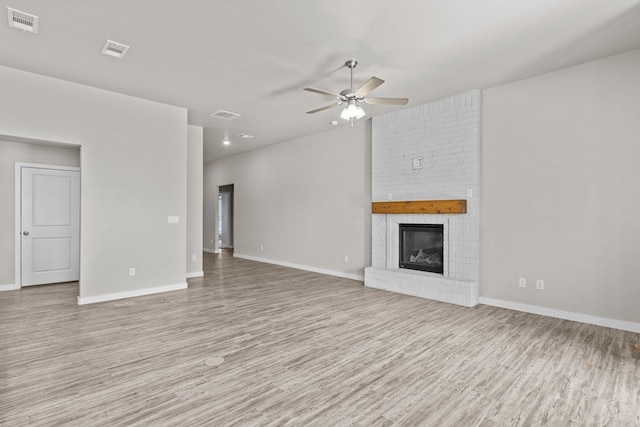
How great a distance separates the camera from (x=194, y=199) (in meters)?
6.78

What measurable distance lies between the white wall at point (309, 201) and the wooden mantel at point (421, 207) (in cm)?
55

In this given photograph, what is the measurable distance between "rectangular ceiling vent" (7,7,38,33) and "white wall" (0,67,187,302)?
1.37 metres

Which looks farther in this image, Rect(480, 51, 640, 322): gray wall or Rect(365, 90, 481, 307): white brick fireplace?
Rect(365, 90, 481, 307): white brick fireplace

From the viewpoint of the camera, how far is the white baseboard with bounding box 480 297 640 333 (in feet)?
11.9

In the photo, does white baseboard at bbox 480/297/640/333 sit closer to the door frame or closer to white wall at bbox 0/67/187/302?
white wall at bbox 0/67/187/302

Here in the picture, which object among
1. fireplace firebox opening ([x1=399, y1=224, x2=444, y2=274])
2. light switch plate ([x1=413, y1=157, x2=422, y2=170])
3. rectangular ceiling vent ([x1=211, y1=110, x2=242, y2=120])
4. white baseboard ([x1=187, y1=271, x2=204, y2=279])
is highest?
rectangular ceiling vent ([x1=211, y1=110, x2=242, y2=120])

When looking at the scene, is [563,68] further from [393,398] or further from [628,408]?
[393,398]

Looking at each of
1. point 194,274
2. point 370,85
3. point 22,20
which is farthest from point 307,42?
point 194,274

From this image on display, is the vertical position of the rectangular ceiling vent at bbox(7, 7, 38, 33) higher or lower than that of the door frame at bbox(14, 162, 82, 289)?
higher

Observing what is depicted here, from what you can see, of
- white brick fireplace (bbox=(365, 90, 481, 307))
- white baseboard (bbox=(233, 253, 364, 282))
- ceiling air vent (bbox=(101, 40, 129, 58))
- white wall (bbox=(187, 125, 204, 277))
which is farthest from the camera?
white wall (bbox=(187, 125, 204, 277))

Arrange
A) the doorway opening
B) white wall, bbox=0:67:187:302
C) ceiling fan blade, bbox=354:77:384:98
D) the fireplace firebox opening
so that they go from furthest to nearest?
the doorway opening → the fireplace firebox opening → white wall, bbox=0:67:187:302 → ceiling fan blade, bbox=354:77:384:98

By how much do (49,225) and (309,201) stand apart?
477 cm

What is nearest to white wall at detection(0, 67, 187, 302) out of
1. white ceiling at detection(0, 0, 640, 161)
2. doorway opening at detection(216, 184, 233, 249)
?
white ceiling at detection(0, 0, 640, 161)

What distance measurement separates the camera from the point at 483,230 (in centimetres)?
479
